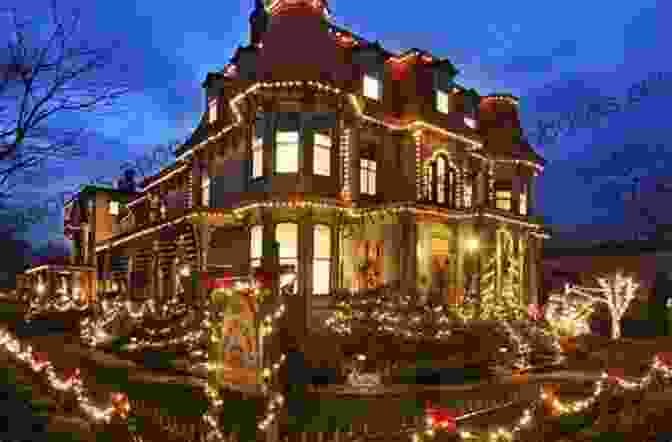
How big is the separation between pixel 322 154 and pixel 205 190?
27.8 ft

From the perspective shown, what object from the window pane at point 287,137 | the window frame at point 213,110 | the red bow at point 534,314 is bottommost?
the red bow at point 534,314

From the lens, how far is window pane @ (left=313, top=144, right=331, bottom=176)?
68.7 ft

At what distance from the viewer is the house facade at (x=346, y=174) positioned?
2041 cm

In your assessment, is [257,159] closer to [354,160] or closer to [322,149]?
[322,149]

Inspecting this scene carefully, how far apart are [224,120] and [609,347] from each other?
19.0 metres

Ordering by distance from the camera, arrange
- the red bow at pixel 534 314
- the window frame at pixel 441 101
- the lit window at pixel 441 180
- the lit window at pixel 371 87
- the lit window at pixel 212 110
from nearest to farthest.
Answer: the red bow at pixel 534 314, the lit window at pixel 371 87, the lit window at pixel 441 180, the window frame at pixel 441 101, the lit window at pixel 212 110

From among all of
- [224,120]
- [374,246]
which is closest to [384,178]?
[374,246]

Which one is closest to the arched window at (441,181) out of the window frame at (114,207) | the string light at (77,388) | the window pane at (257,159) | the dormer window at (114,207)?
the window pane at (257,159)

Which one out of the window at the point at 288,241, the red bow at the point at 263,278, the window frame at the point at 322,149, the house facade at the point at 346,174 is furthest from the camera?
the window frame at the point at 322,149

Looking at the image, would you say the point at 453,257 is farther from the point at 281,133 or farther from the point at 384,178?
the point at 281,133

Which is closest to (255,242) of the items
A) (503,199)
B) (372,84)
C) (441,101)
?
(372,84)

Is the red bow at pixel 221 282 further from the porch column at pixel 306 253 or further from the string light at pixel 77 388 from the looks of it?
the porch column at pixel 306 253

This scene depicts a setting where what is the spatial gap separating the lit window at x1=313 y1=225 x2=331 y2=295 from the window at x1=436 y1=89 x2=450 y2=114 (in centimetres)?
838

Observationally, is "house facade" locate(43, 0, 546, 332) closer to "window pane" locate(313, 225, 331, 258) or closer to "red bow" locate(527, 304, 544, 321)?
"window pane" locate(313, 225, 331, 258)
